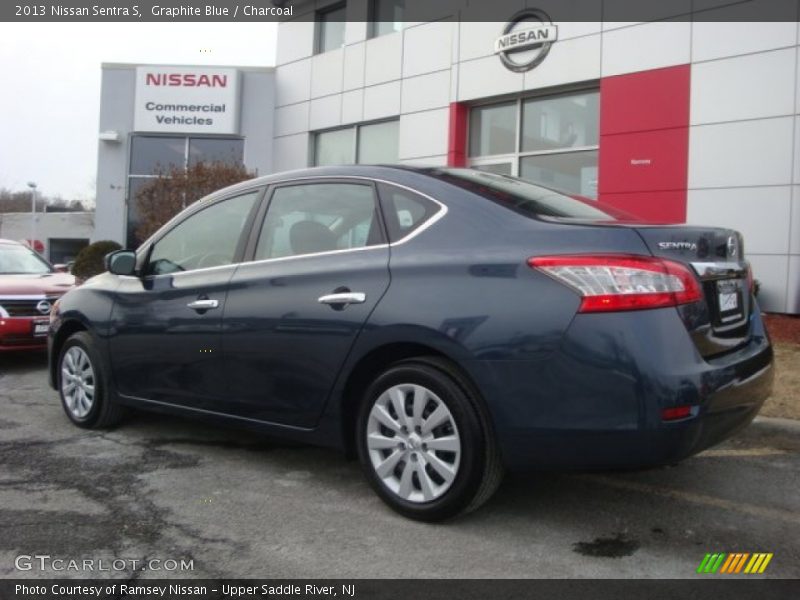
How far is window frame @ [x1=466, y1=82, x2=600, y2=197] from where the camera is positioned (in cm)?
1191

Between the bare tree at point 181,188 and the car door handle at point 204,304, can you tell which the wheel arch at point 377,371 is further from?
the bare tree at point 181,188

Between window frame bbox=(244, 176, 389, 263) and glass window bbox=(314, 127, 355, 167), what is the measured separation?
12.1 m

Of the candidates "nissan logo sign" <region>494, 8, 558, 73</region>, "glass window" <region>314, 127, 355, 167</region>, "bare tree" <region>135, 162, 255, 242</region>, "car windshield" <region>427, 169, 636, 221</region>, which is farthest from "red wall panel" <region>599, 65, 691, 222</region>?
"car windshield" <region>427, 169, 636, 221</region>

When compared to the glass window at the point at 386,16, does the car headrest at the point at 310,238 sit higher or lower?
lower

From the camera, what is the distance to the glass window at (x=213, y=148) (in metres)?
17.4

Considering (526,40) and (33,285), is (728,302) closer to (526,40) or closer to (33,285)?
(33,285)

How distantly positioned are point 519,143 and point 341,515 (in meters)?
10.4

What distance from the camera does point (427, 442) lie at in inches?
123

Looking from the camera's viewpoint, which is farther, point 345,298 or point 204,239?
point 204,239

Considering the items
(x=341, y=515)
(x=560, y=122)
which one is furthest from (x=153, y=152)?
(x=341, y=515)

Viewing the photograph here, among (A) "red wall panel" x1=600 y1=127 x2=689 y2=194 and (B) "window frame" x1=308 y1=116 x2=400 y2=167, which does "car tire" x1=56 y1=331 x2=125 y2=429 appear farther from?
(B) "window frame" x1=308 y1=116 x2=400 y2=167

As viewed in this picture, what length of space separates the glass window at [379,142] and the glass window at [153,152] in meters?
4.89
